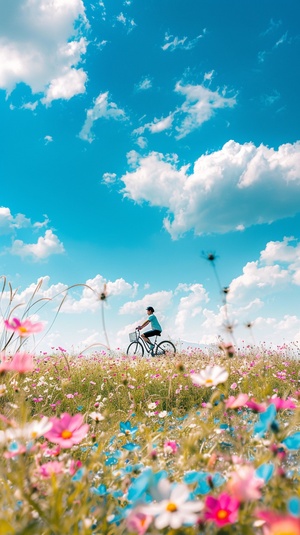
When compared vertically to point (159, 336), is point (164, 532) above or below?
below

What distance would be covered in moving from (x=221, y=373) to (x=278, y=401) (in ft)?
0.74

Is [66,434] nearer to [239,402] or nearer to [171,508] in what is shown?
[171,508]

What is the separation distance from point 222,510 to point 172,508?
126 millimetres

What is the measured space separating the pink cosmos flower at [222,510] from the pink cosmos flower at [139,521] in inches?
5.9

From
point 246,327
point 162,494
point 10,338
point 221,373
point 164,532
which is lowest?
point 164,532

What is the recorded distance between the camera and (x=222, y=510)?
3.54 ft

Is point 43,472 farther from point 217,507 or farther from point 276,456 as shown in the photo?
point 276,456

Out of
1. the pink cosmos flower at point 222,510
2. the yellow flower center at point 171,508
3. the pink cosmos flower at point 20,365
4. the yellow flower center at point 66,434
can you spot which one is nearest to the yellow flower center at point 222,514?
the pink cosmos flower at point 222,510

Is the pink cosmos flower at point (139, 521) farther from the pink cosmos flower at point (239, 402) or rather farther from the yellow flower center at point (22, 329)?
the yellow flower center at point (22, 329)

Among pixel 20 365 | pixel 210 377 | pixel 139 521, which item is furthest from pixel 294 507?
pixel 20 365

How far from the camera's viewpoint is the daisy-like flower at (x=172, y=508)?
104 centimetres

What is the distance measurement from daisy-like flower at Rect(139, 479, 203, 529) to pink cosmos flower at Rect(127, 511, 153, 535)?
0.08 feet

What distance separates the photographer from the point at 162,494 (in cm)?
116

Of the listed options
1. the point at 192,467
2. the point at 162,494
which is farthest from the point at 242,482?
the point at 192,467
